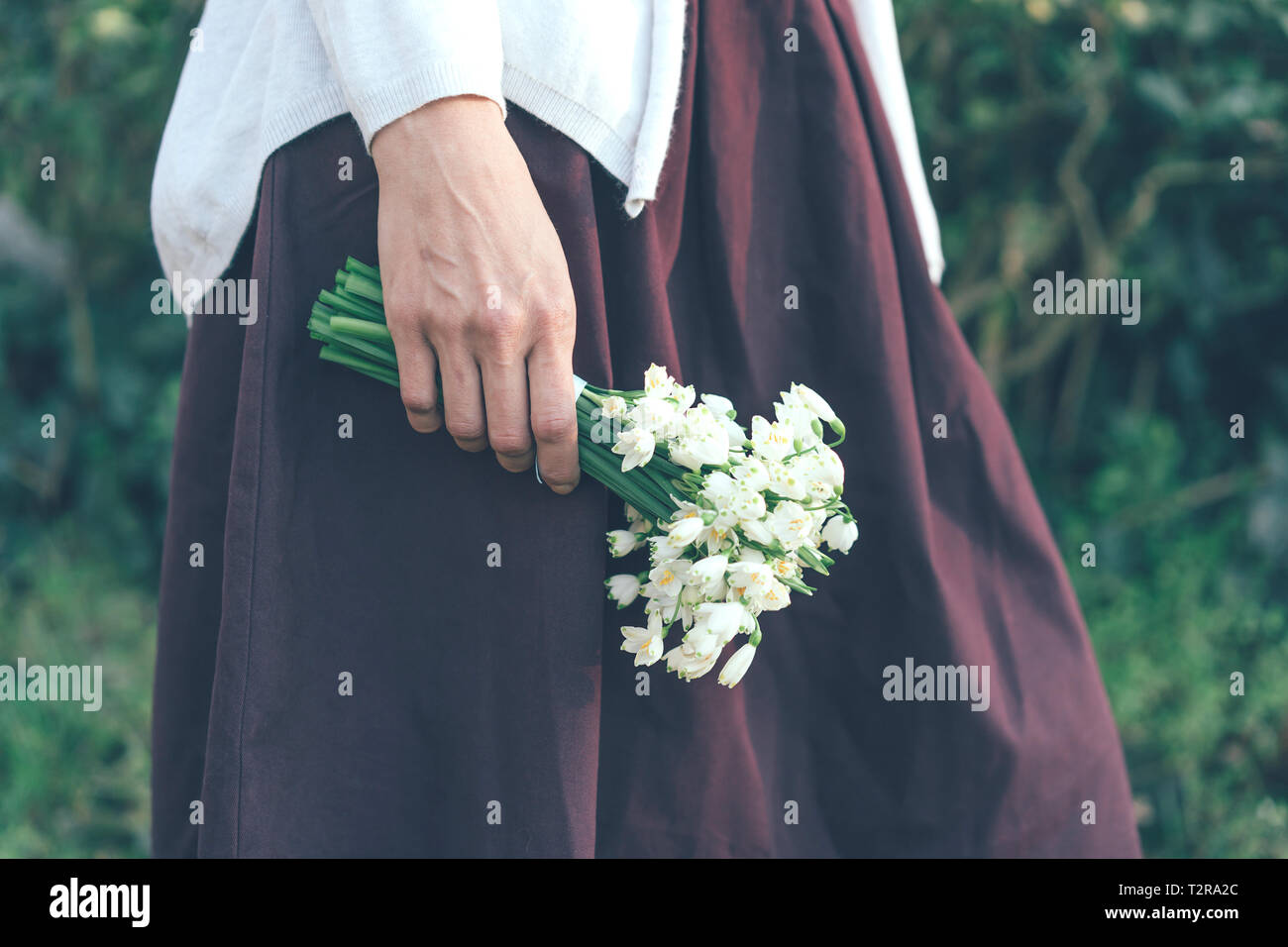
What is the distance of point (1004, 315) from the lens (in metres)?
2.68

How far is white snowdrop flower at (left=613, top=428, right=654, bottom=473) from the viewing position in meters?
0.91

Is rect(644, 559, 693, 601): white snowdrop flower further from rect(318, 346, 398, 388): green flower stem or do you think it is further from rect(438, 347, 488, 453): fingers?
rect(318, 346, 398, 388): green flower stem

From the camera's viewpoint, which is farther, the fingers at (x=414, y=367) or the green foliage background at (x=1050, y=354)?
the green foliage background at (x=1050, y=354)

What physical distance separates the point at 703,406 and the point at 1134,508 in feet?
6.86

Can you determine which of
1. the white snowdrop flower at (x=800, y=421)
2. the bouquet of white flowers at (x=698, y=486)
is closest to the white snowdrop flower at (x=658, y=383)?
the bouquet of white flowers at (x=698, y=486)

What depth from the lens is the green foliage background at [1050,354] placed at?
225 centimetres

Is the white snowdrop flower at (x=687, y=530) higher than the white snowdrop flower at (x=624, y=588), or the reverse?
the white snowdrop flower at (x=687, y=530)

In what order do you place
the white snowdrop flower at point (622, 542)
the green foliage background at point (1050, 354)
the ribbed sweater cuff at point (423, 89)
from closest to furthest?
the ribbed sweater cuff at point (423, 89), the white snowdrop flower at point (622, 542), the green foliage background at point (1050, 354)

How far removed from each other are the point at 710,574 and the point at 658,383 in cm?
18

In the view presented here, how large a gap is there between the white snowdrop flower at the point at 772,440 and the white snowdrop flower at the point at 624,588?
187 mm

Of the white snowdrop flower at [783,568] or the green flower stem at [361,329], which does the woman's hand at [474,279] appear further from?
the white snowdrop flower at [783,568]

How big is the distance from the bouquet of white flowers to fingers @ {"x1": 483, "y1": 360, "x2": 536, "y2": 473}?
0.07 metres

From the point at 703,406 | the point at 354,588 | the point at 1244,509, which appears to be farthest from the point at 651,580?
the point at 1244,509
